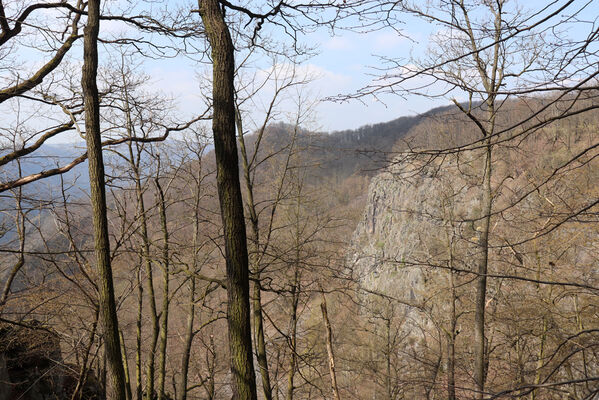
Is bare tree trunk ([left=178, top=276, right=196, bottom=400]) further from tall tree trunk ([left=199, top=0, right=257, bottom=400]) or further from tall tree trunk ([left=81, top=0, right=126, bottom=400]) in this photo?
tall tree trunk ([left=199, top=0, right=257, bottom=400])

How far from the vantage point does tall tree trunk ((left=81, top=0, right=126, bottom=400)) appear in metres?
4.05

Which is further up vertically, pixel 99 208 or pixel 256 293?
pixel 99 208

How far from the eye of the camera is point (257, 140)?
24.8 feet

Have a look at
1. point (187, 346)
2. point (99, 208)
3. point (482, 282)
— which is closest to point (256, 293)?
point (187, 346)

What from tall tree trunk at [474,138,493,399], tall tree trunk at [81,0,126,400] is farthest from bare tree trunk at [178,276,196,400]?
tall tree trunk at [474,138,493,399]

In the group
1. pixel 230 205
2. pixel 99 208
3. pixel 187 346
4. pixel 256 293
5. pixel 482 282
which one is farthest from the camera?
pixel 187 346

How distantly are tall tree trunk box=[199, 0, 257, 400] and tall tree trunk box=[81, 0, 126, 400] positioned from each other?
1.44 meters

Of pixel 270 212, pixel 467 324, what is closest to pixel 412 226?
pixel 467 324

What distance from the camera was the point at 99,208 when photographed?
422 centimetres

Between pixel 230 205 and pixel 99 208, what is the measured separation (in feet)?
5.66

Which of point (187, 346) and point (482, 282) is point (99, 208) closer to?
point (187, 346)

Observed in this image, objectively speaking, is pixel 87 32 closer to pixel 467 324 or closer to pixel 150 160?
pixel 150 160

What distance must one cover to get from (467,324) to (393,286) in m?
21.9

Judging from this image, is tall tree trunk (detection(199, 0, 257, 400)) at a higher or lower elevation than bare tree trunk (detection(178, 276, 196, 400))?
higher
